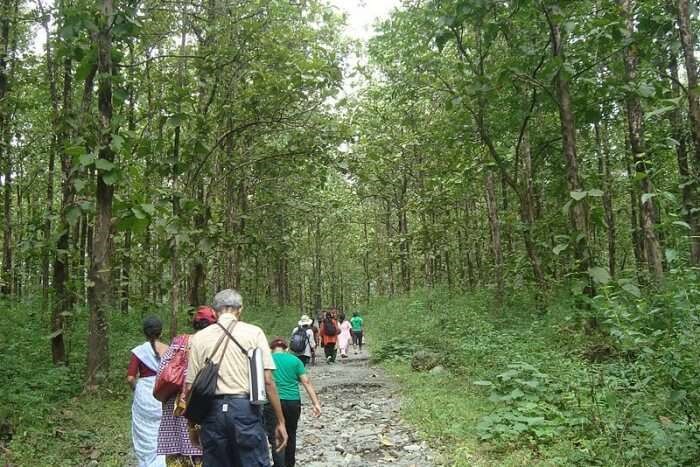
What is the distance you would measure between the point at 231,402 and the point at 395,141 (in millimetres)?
17156

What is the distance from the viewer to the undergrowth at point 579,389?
225 inches

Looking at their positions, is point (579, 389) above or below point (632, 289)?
below

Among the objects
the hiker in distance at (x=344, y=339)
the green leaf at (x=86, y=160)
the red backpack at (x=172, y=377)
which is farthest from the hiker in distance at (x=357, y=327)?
the red backpack at (x=172, y=377)

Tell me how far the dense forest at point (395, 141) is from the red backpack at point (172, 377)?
3.30 m

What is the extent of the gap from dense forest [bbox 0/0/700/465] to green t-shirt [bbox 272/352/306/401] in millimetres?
2745

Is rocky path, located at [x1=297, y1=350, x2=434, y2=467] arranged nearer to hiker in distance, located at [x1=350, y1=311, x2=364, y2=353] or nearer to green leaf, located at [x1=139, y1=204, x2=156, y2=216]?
green leaf, located at [x1=139, y1=204, x2=156, y2=216]

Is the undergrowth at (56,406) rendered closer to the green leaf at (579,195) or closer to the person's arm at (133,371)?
the person's arm at (133,371)

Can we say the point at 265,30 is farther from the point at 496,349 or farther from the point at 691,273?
the point at 691,273

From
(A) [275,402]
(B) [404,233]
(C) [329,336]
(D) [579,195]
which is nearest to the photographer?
(A) [275,402]

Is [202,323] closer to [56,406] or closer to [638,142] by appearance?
[56,406]

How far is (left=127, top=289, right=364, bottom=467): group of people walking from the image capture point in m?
4.49

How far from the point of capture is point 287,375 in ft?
23.0

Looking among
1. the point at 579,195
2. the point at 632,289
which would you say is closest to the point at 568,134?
the point at 579,195

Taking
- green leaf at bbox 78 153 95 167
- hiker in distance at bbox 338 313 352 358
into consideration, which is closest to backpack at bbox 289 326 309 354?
green leaf at bbox 78 153 95 167
